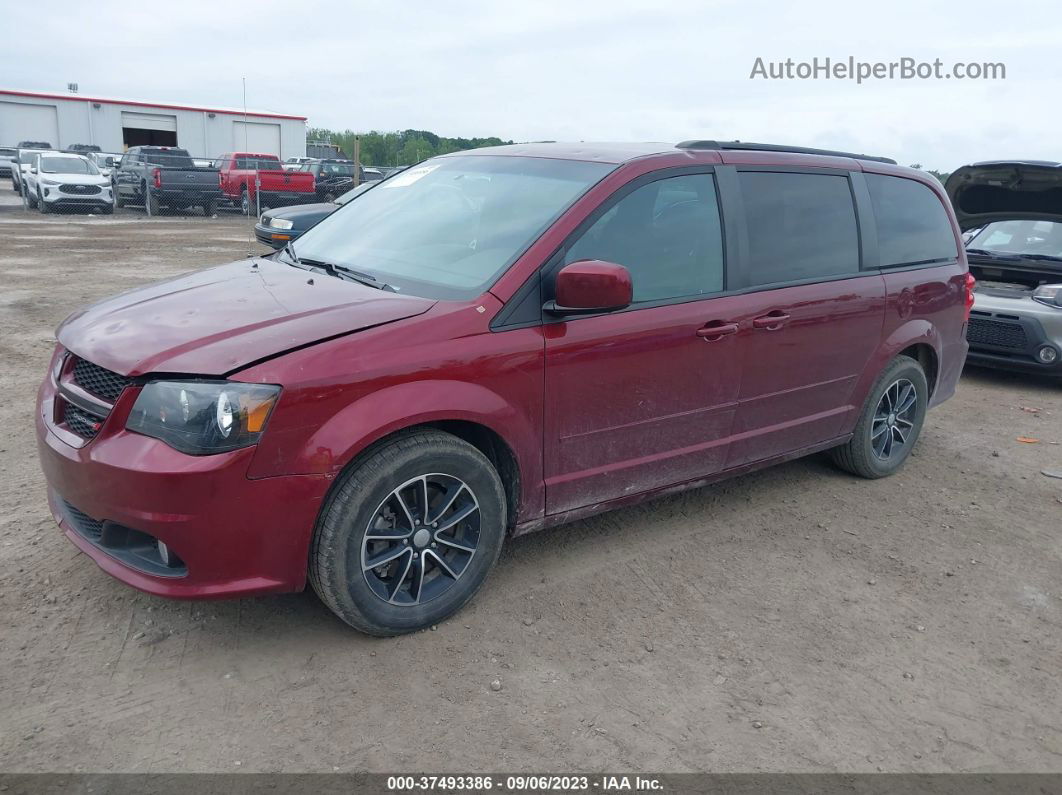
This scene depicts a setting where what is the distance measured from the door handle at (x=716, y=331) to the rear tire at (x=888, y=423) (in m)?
1.42

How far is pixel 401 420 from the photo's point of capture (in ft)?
10.2

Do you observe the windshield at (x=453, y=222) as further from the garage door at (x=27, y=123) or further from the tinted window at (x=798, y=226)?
the garage door at (x=27, y=123)

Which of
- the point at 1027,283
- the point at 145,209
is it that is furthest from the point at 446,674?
the point at 145,209

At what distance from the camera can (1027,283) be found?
7.95 m

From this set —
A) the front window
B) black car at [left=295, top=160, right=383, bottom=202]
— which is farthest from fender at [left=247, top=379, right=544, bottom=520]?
the front window

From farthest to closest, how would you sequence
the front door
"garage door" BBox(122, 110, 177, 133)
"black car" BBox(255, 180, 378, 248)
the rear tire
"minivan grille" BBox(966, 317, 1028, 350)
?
1. "garage door" BBox(122, 110, 177, 133)
2. "black car" BBox(255, 180, 378, 248)
3. "minivan grille" BBox(966, 317, 1028, 350)
4. the rear tire
5. the front door

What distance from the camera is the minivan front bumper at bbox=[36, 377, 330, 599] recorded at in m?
2.82

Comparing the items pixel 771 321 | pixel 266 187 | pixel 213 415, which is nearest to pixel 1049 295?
pixel 771 321

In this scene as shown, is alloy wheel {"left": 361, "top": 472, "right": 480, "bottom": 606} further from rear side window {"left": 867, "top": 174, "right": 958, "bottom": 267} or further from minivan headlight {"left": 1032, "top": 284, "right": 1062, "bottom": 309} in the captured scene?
minivan headlight {"left": 1032, "top": 284, "right": 1062, "bottom": 309}

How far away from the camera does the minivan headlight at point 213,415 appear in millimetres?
2838

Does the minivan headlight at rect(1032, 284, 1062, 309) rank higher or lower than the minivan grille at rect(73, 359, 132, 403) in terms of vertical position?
higher

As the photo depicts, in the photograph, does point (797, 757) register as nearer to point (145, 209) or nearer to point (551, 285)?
point (551, 285)

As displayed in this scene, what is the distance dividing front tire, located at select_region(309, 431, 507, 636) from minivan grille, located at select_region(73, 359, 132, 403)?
82cm

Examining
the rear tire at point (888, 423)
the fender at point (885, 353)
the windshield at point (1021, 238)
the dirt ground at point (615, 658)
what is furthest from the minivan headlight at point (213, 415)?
the windshield at point (1021, 238)
